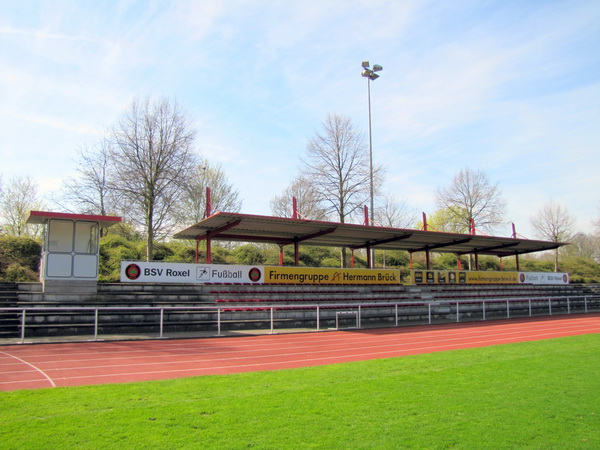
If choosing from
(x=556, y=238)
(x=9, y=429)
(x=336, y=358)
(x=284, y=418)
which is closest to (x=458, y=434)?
(x=284, y=418)

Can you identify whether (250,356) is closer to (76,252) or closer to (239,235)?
(76,252)

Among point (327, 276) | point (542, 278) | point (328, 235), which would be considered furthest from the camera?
point (542, 278)

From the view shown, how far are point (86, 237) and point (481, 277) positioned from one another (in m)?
24.4

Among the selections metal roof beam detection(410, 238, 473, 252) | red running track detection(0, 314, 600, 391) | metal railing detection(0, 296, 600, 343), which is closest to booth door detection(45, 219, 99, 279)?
metal railing detection(0, 296, 600, 343)

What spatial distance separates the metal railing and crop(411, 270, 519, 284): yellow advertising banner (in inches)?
126

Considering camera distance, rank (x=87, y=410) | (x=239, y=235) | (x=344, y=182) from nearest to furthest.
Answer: (x=87, y=410), (x=239, y=235), (x=344, y=182)

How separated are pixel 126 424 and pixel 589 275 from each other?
179 ft

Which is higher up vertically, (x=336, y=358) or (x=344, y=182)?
(x=344, y=182)

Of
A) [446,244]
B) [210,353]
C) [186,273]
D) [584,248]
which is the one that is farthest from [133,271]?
[584,248]

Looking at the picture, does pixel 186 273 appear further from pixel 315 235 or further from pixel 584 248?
pixel 584 248

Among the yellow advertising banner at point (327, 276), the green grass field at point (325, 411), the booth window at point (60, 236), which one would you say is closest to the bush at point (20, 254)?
the booth window at point (60, 236)

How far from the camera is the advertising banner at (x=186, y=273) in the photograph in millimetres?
16703

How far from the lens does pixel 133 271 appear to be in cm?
1667

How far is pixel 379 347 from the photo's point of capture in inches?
503
